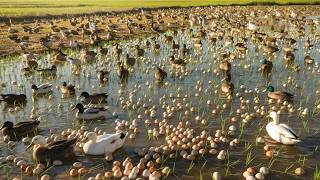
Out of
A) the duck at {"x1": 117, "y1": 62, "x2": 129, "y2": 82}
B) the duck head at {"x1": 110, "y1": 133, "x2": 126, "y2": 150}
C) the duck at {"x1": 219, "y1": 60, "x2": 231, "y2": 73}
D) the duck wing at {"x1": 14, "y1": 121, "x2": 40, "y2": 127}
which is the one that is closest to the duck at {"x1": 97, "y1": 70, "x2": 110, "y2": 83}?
the duck at {"x1": 117, "y1": 62, "x2": 129, "y2": 82}

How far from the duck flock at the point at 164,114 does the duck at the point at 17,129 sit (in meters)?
0.04

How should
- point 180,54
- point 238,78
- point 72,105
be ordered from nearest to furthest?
point 72,105 → point 238,78 → point 180,54

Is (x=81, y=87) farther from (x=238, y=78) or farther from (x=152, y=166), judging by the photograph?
(x=152, y=166)

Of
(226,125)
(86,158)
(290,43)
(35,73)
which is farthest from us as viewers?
(290,43)

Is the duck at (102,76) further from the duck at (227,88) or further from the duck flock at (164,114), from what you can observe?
the duck at (227,88)

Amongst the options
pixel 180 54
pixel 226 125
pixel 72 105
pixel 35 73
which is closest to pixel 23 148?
pixel 72 105

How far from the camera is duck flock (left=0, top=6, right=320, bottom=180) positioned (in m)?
14.0

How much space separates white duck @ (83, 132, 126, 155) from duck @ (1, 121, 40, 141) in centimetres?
329

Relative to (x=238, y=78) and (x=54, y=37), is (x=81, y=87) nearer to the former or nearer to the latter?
(x=238, y=78)

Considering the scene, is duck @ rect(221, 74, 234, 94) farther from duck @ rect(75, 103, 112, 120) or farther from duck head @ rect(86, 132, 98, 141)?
duck head @ rect(86, 132, 98, 141)

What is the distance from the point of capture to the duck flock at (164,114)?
14039 millimetres

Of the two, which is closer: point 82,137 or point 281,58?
point 82,137

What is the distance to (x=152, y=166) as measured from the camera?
13469 millimetres

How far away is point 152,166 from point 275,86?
1192 centimetres
